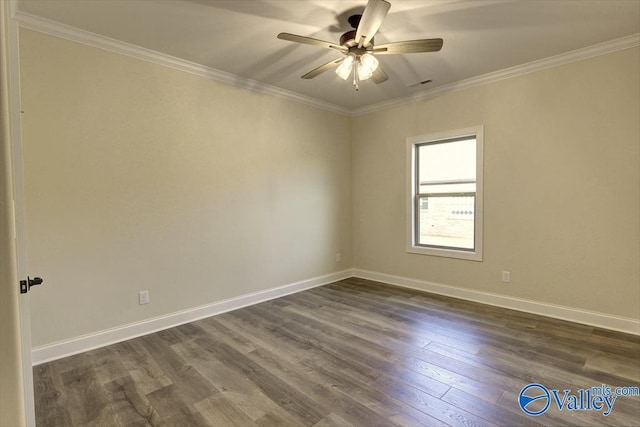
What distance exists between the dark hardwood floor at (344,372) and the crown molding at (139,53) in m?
2.34

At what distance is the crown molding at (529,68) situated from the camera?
2.81 meters

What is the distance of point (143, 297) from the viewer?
295cm

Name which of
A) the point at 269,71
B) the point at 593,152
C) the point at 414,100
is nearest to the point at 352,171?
the point at 414,100

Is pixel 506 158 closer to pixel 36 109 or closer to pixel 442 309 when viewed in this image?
pixel 442 309

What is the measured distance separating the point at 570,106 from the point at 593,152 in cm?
52

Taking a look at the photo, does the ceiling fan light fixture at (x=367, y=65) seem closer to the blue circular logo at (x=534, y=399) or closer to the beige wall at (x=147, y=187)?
the beige wall at (x=147, y=187)

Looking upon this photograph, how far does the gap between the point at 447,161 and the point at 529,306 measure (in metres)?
1.97

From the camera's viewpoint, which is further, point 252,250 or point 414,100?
point 414,100

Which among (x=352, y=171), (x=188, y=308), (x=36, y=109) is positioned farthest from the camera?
(x=352, y=171)

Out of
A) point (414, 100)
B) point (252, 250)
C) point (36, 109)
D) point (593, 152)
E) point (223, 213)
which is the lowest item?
point (252, 250)

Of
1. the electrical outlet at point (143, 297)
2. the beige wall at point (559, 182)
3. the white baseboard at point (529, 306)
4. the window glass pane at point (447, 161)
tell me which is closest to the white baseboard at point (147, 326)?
the electrical outlet at point (143, 297)

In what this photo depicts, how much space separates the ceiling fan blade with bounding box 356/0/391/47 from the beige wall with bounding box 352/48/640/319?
7.18 ft

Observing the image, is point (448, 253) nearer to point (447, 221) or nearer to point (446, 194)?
point (447, 221)

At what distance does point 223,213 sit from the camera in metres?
3.50
